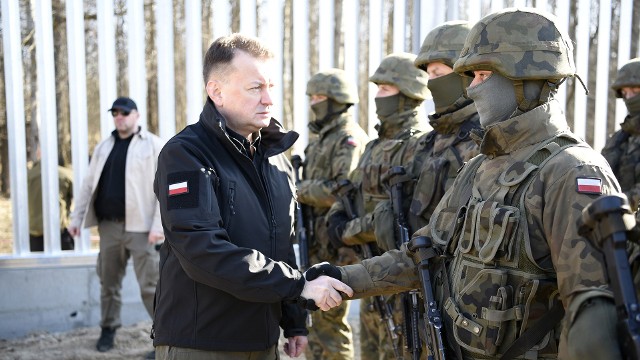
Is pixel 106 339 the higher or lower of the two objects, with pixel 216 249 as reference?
lower

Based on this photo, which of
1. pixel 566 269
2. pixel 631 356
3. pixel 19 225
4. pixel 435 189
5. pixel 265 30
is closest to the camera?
pixel 631 356

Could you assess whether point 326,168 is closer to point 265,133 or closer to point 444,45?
point 444,45

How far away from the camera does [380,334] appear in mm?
4652

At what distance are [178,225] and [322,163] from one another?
3.15 meters

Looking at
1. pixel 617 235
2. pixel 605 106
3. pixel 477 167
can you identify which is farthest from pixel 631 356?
pixel 605 106

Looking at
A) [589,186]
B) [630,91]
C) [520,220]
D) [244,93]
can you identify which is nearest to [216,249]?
[244,93]

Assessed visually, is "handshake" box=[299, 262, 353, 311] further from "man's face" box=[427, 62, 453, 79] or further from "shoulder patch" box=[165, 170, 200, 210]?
"man's face" box=[427, 62, 453, 79]

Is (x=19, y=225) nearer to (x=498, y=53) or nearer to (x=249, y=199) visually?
(x=249, y=199)

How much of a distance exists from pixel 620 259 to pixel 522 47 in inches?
36.2

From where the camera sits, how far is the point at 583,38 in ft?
24.8

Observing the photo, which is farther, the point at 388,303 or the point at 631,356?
the point at 388,303

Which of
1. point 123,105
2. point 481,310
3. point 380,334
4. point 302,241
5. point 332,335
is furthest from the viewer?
point 123,105

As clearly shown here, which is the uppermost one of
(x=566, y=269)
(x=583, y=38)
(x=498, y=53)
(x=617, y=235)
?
(x=583, y=38)

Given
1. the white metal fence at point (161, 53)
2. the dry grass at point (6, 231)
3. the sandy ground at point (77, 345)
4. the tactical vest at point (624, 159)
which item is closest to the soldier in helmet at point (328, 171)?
the sandy ground at point (77, 345)
